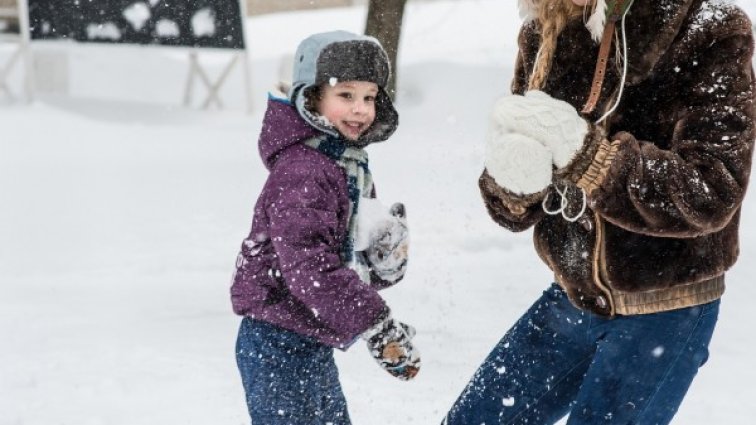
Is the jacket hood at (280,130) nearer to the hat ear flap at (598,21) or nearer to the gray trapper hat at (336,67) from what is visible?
the gray trapper hat at (336,67)

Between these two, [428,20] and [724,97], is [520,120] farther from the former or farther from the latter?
[428,20]

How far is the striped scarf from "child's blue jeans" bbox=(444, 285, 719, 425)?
0.47 metres

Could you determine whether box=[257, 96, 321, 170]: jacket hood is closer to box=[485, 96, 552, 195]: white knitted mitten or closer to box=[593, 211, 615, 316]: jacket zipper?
box=[485, 96, 552, 195]: white knitted mitten

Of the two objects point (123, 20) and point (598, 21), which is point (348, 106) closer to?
point (598, 21)

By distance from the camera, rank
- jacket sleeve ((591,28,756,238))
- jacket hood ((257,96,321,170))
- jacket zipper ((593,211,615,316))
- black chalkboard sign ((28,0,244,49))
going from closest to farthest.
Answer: jacket sleeve ((591,28,756,238)), jacket zipper ((593,211,615,316)), jacket hood ((257,96,321,170)), black chalkboard sign ((28,0,244,49))

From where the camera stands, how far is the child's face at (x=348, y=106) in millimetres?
2953

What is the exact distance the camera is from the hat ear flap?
2357mm

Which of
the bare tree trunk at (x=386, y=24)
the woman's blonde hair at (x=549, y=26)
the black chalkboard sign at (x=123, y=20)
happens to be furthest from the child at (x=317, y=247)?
the black chalkboard sign at (x=123, y=20)

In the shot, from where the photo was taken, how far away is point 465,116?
12242mm

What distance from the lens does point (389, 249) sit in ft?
9.95

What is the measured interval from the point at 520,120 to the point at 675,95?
36cm

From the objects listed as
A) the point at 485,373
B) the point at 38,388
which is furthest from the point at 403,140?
Answer: the point at 485,373

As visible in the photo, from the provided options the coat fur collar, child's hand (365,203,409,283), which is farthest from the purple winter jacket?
the coat fur collar

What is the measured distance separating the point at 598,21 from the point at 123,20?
1083 centimetres
